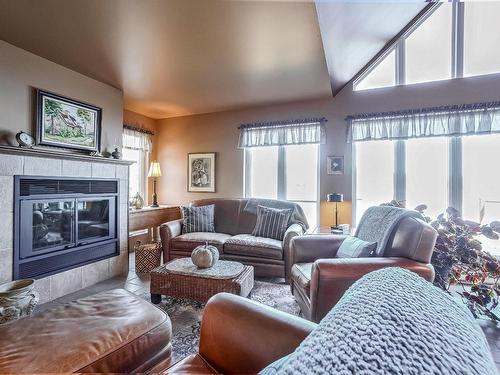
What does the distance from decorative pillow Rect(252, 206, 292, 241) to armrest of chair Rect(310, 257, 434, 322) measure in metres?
1.68

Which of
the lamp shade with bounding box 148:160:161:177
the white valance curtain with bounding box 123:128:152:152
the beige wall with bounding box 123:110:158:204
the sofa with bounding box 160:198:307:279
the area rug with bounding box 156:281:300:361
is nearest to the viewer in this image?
the area rug with bounding box 156:281:300:361

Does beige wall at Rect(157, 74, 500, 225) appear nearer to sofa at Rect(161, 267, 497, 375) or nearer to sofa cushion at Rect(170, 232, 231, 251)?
sofa cushion at Rect(170, 232, 231, 251)

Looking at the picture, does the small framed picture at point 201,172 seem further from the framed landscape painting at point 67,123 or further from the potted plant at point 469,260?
the potted plant at point 469,260

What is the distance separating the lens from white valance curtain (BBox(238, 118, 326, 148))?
4.03 meters

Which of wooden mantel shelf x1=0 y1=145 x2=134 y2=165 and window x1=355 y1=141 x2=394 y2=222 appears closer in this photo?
wooden mantel shelf x1=0 y1=145 x2=134 y2=165

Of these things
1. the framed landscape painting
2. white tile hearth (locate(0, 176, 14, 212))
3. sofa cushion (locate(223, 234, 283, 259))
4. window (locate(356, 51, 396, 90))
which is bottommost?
sofa cushion (locate(223, 234, 283, 259))

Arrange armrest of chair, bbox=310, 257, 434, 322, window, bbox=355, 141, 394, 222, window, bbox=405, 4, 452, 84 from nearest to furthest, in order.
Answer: armrest of chair, bbox=310, 257, 434, 322 < window, bbox=405, 4, 452, 84 < window, bbox=355, 141, 394, 222

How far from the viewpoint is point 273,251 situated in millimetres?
3111

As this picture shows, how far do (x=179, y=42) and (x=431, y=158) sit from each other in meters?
3.49

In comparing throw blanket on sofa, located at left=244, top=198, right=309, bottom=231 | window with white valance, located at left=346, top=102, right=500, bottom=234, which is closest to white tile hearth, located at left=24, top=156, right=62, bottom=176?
throw blanket on sofa, located at left=244, top=198, right=309, bottom=231

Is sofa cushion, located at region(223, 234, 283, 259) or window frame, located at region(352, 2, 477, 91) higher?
window frame, located at region(352, 2, 477, 91)

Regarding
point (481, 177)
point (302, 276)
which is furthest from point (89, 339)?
point (481, 177)

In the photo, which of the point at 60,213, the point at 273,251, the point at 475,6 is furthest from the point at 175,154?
the point at 475,6

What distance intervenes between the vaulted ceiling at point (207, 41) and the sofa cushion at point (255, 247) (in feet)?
6.76
